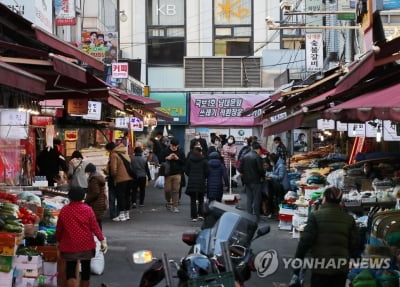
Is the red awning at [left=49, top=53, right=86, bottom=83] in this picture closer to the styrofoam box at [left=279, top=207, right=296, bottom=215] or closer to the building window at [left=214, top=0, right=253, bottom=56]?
the styrofoam box at [left=279, top=207, right=296, bottom=215]

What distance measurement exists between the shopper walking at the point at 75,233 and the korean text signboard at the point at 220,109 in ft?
95.4

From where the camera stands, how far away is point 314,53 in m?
23.8

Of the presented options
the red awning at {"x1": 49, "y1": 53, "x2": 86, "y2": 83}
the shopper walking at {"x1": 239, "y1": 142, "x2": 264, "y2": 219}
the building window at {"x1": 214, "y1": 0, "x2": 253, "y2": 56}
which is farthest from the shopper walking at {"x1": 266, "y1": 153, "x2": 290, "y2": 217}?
the building window at {"x1": 214, "y1": 0, "x2": 253, "y2": 56}

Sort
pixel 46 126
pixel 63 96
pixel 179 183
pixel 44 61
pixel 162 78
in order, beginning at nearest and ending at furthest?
pixel 44 61, pixel 63 96, pixel 46 126, pixel 179 183, pixel 162 78

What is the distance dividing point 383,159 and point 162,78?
1153 inches

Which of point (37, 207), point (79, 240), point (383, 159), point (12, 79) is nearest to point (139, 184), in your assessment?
point (383, 159)

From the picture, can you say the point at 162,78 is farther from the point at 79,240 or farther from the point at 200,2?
the point at 79,240

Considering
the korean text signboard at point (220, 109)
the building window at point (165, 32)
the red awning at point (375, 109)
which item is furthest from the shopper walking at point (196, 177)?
the building window at point (165, 32)

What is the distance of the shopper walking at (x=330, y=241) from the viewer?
24.6 feet

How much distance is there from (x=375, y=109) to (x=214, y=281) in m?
2.70

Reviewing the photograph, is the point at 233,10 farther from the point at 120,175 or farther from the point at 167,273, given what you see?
the point at 167,273

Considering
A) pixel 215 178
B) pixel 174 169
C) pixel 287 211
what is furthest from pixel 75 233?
pixel 174 169

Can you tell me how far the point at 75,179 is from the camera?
15.1m

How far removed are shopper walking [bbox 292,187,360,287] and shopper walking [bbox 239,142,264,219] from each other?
9.23 m
